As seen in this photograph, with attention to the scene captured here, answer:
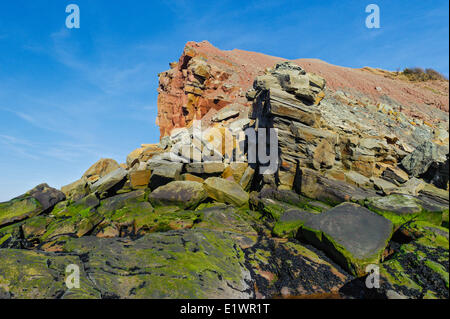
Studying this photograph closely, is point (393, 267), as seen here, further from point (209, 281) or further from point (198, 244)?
point (198, 244)

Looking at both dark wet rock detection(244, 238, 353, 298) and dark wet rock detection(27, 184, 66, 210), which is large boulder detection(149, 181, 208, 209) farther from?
dark wet rock detection(27, 184, 66, 210)

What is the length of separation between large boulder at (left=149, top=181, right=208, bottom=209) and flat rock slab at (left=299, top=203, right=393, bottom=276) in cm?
615

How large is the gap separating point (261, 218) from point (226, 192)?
8.28ft

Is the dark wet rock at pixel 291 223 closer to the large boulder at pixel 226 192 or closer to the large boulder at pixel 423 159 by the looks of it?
the large boulder at pixel 226 192

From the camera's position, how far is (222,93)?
35.8m

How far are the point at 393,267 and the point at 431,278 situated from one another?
80 centimetres

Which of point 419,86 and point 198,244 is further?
point 419,86

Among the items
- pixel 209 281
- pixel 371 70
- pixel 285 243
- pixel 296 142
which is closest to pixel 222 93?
pixel 296 142

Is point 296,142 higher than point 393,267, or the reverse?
point 296,142

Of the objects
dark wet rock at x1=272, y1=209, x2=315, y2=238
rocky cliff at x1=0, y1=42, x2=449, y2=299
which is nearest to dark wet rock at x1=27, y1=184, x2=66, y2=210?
rocky cliff at x1=0, y1=42, x2=449, y2=299

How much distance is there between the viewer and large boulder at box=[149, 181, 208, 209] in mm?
12156
